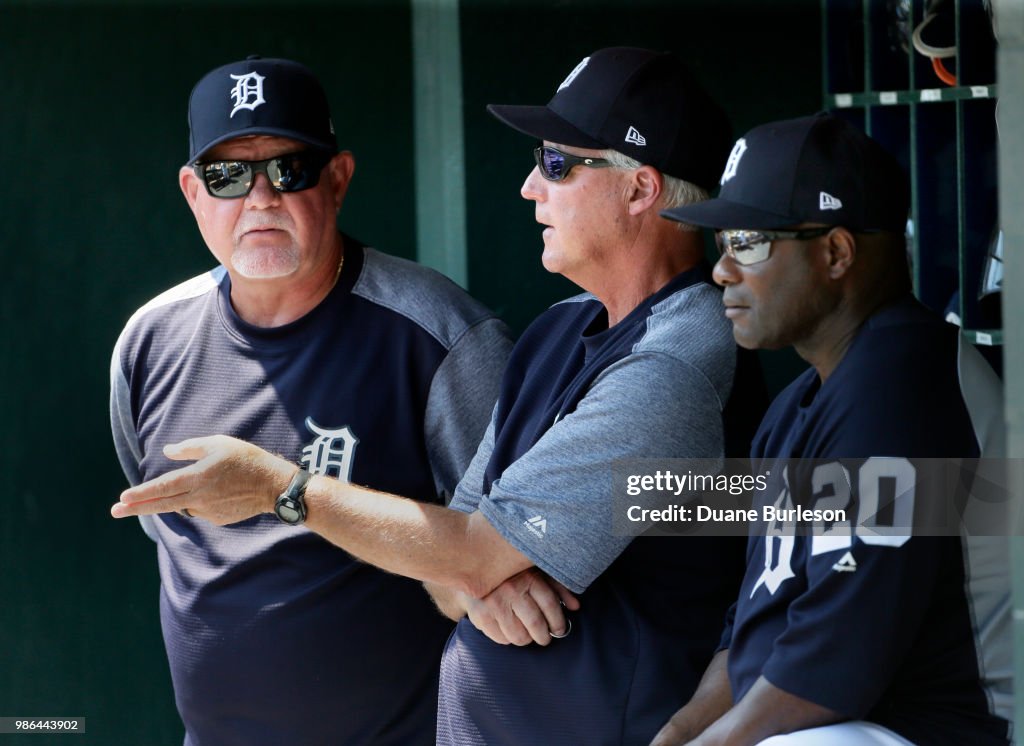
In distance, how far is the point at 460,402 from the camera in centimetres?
262

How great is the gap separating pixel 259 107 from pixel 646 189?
2.68 ft

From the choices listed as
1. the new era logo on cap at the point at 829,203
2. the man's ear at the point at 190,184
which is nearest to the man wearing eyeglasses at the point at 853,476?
the new era logo on cap at the point at 829,203

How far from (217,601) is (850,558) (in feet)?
4.41

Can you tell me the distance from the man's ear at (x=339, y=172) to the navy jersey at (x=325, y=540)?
0.20 metres

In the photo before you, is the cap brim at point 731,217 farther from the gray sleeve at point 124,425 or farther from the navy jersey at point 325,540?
the gray sleeve at point 124,425

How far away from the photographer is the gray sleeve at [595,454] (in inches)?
80.7

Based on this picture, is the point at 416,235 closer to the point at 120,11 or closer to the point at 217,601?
the point at 120,11

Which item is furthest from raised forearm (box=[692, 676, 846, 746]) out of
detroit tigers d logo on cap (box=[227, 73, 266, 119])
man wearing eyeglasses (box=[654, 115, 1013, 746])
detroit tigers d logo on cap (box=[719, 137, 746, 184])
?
detroit tigers d logo on cap (box=[227, 73, 266, 119])

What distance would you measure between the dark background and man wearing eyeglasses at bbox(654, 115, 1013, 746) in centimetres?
160

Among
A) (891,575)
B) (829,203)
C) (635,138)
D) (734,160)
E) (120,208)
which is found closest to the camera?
(891,575)

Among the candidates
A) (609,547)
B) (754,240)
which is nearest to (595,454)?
(609,547)

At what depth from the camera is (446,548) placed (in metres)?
2.15

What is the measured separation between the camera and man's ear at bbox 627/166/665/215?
2254 mm
